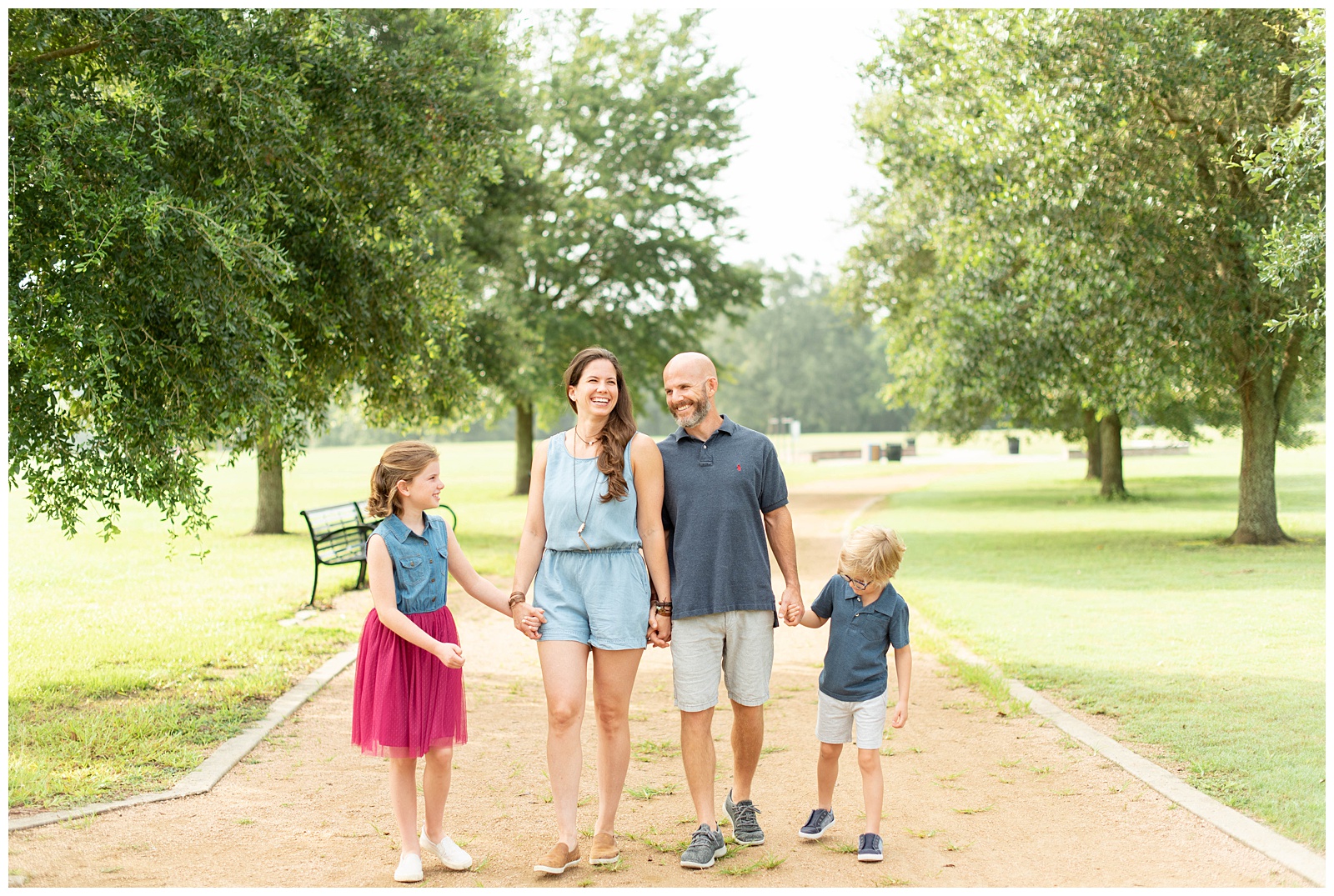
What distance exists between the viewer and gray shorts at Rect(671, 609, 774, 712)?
15.2 feet

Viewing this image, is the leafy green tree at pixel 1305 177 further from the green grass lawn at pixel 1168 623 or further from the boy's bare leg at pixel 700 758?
the boy's bare leg at pixel 700 758

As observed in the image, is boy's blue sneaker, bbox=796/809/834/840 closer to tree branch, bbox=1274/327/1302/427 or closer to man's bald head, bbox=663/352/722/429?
man's bald head, bbox=663/352/722/429

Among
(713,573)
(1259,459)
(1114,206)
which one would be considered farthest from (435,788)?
(1259,459)

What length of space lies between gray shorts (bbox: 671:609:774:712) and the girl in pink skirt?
640 mm

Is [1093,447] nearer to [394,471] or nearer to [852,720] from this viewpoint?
[852,720]

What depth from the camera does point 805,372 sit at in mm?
95750

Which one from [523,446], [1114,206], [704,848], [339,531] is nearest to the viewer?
[704,848]

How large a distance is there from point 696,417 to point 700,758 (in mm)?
1407

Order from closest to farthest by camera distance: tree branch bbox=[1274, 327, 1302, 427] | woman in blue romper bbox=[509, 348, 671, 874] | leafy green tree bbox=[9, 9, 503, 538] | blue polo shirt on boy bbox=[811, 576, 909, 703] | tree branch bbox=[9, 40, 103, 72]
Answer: woman in blue romper bbox=[509, 348, 671, 874] → blue polo shirt on boy bbox=[811, 576, 909, 703] → leafy green tree bbox=[9, 9, 503, 538] → tree branch bbox=[9, 40, 103, 72] → tree branch bbox=[1274, 327, 1302, 427]

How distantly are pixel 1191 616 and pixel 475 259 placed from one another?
14.6m

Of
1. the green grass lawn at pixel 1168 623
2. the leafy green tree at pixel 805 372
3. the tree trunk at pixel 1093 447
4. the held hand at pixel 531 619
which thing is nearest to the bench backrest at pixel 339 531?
the green grass lawn at pixel 1168 623

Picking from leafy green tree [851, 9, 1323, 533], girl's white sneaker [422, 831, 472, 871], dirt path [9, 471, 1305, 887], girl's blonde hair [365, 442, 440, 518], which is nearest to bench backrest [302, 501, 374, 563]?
dirt path [9, 471, 1305, 887]

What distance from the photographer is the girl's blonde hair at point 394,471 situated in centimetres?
453

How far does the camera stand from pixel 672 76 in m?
28.6
